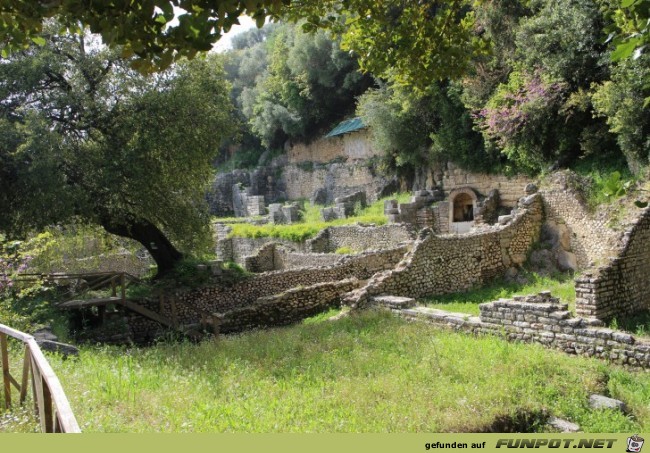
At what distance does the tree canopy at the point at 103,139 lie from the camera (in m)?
13.1

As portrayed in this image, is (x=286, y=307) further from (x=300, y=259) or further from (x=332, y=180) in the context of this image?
(x=332, y=180)

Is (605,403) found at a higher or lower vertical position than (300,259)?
lower

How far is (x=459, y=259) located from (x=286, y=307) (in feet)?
18.0

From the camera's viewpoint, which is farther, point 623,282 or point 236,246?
point 236,246

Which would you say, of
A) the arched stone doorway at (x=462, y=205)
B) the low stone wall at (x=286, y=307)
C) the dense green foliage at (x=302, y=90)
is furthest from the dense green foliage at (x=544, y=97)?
the dense green foliage at (x=302, y=90)

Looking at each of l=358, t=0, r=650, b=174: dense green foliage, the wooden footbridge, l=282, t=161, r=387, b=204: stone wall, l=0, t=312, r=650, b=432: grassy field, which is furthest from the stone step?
l=282, t=161, r=387, b=204: stone wall

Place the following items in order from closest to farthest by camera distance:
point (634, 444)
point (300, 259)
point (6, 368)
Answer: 1. point (634, 444)
2. point (6, 368)
3. point (300, 259)

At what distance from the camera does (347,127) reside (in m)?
39.3

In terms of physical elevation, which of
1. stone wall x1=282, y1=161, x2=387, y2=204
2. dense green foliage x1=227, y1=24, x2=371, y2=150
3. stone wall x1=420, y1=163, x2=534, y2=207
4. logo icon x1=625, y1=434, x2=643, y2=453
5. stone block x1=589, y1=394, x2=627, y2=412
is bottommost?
stone block x1=589, y1=394, x2=627, y2=412

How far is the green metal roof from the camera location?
125 ft

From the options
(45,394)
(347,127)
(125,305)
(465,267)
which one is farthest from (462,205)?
(45,394)

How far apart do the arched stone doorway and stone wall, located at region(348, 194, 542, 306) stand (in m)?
6.93

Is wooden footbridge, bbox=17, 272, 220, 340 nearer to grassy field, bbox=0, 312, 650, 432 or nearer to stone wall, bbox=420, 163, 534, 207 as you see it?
grassy field, bbox=0, 312, 650, 432

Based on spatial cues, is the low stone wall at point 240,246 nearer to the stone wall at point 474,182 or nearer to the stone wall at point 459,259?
the stone wall at point 474,182
